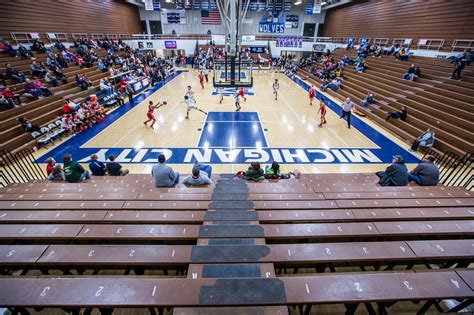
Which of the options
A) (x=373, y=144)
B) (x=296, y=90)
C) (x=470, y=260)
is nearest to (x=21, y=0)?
(x=296, y=90)

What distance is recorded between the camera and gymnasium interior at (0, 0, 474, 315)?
242cm

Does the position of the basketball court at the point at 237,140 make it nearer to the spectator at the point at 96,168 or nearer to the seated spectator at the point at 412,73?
the spectator at the point at 96,168

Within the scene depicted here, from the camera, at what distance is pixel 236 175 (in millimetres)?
7090

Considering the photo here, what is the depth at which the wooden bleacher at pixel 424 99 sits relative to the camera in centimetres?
1053

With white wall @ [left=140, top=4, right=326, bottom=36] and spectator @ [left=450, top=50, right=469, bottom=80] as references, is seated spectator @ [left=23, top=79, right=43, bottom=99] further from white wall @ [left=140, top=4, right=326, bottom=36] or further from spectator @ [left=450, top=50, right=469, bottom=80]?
white wall @ [left=140, top=4, right=326, bottom=36]

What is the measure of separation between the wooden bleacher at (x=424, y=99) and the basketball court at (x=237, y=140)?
4.44 ft

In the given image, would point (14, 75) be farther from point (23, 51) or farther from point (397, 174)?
point (397, 174)

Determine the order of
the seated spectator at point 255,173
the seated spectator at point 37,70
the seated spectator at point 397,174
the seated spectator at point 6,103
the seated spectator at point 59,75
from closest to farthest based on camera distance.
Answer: the seated spectator at point 397,174, the seated spectator at point 255,173, the seated spectator at point 6,103, the seated spectator at point 37,70, the seated spectator at point 59,75

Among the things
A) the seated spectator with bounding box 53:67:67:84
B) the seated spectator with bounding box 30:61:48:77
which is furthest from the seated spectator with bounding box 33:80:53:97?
the seated spectator with bounding box 53:67:67:84

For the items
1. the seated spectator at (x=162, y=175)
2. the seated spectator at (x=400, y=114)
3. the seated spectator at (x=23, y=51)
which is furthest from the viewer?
the seated spectator at (x=23, y=51)

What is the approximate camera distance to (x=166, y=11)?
3731cm

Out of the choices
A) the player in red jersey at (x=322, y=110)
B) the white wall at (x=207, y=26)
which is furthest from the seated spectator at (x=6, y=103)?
the white wall at (x=207, y=26)

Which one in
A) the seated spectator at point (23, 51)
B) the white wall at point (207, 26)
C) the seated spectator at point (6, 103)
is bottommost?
the seated spectator at point (6, 103)

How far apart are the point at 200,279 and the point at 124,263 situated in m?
1.00
